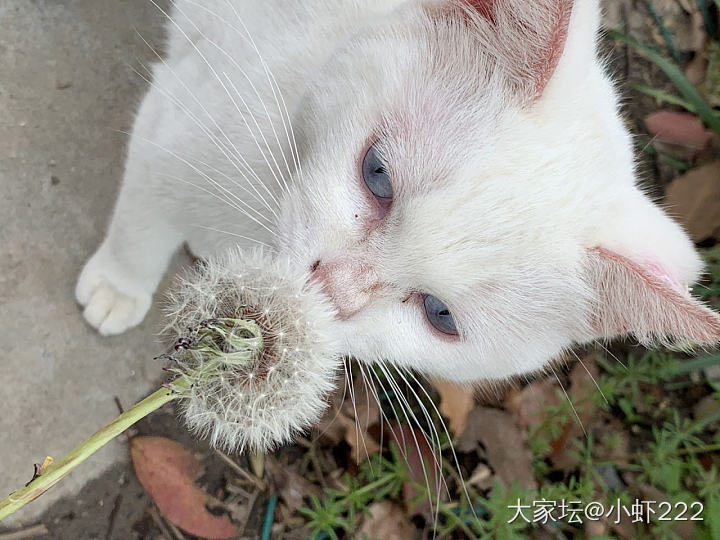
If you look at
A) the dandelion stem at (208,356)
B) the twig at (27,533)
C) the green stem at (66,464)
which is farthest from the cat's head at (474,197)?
the twig at (27,533)

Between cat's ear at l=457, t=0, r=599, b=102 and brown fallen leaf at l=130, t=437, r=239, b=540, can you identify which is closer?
cat's ear at l=457, t=0, r=599, b=102

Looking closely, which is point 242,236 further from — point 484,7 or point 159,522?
point 159,522

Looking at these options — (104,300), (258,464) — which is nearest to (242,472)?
(258,464)

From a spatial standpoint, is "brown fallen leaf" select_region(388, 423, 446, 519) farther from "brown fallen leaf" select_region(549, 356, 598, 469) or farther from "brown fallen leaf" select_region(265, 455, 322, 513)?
"brown fallen leaf" select_region(549, 356, 598, 469)

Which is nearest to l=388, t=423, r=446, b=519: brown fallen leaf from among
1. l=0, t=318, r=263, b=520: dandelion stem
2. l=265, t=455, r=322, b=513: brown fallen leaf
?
l=265, t=455, r=322, b=513: brown fallen leaf

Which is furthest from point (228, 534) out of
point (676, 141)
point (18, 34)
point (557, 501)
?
point (676, 141)
